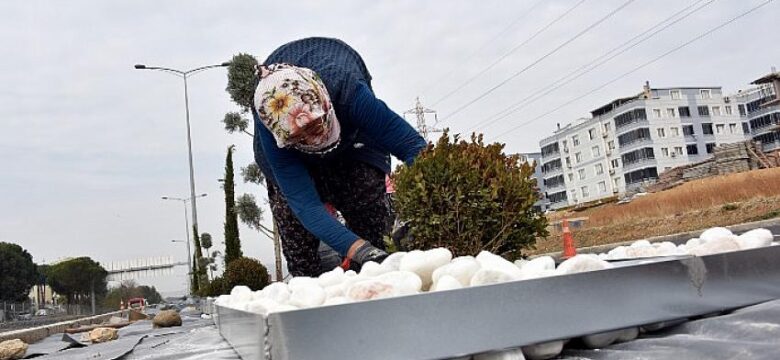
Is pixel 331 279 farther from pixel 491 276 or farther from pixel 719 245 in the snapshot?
pixel 719 245

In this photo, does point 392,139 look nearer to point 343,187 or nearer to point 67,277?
point 343,187

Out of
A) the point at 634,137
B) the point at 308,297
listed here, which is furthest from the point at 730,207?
the point at 634,137

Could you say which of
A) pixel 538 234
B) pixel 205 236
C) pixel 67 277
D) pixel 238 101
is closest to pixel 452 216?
pixel 538 234

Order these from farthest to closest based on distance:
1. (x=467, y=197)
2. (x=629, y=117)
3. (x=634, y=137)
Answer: (x=629, y=117), (x=634, y=137), (x=467, y=197)

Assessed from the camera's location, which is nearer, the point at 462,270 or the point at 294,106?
the point at 462,270

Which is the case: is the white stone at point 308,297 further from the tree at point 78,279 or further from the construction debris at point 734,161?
the tree at point 78,279

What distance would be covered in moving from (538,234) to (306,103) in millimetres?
1257

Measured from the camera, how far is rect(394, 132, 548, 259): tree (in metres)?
2.54

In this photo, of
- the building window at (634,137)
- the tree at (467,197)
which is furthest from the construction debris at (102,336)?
the building window at (634,137)

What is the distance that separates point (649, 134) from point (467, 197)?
67232mm

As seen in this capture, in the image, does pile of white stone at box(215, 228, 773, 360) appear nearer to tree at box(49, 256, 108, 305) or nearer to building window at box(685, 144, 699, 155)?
building window at box(685, 144, 699, 155)

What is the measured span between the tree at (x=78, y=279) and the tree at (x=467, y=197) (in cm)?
7708

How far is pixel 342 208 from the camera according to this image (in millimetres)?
4176

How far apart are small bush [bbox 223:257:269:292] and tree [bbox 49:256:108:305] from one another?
69.1 meters
